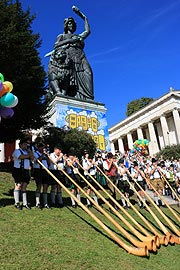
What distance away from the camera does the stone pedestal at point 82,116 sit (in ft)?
66.2

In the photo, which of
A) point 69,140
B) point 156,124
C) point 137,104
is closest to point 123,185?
point 69,140

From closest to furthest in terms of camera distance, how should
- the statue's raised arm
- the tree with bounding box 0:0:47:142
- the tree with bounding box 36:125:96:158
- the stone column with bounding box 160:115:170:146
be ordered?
the tree with bounding box 0:0:47:142, the tree with bounding box 36:125:96:158, the statue's raised arm, the stone column with bounding box 160:115:170:146

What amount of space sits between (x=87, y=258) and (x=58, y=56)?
20.0m

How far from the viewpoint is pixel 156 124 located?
5506 cm

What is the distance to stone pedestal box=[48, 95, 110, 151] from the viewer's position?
20.2m

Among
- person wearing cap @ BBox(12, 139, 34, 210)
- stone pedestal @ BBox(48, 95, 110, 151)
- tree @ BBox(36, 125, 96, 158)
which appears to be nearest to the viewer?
person wearing cap @ BBox(12, 139, 34, 210)

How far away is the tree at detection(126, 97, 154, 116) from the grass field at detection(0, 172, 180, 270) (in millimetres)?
55426

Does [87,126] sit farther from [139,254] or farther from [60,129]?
[139,254]

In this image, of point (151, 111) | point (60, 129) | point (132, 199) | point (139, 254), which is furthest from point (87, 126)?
point (151, 111)

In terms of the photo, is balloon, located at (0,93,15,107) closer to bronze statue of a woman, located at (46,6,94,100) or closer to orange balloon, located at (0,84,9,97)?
orange balloon, located at (0,84,9,97)

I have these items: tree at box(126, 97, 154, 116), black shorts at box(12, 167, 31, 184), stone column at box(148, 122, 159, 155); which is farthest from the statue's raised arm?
tree at box(126, 97, 154, 116)

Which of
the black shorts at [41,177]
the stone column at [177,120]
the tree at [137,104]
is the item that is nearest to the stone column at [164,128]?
the stone column at [177,120]

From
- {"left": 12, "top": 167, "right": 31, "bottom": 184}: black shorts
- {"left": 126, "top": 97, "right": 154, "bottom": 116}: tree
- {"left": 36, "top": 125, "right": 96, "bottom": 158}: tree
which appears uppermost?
{"left": 126, "top": 97, "right": 154, "bottom": 116}: tree

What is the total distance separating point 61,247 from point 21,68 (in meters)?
10.8
